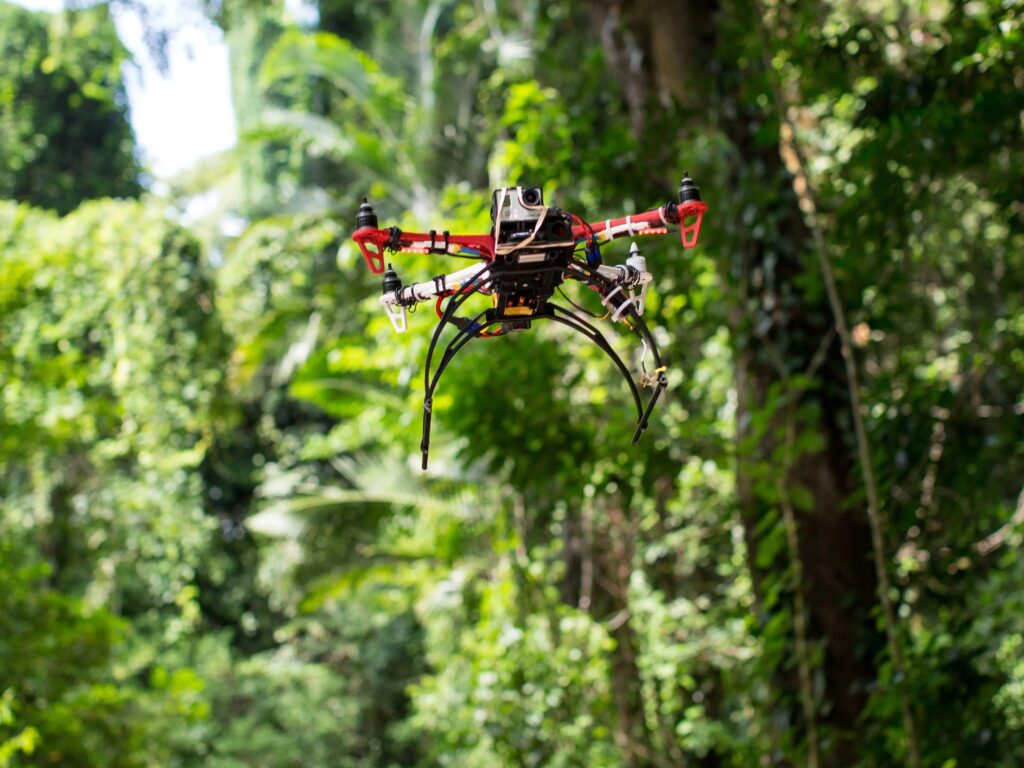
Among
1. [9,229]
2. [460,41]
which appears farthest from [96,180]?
[460,41]

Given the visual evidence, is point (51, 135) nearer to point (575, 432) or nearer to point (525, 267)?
point (575, 432)

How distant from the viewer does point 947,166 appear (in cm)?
390

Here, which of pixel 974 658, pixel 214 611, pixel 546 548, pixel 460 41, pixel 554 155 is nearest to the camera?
pixel 974 658

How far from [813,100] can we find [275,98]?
12.1 metres

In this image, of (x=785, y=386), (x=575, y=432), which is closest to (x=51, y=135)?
Result: (x=575, y=432)

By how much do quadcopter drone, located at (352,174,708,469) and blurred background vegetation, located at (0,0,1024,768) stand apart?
7.36 ft

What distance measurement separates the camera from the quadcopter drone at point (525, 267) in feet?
4.04

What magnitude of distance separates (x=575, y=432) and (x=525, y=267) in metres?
2.63

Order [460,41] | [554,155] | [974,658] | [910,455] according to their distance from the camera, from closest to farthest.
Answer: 1. [974,658]
2. [910,455]
3. [554,155]
4. [460,41]

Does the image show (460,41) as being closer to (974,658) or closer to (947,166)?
(947,166)

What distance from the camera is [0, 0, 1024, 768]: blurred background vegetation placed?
3.86m

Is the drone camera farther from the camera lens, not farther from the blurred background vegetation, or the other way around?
the blurred background vegetation

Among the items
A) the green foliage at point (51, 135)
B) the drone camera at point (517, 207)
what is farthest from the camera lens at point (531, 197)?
the green foliage at point (51, 135)

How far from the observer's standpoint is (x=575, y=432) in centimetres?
387
